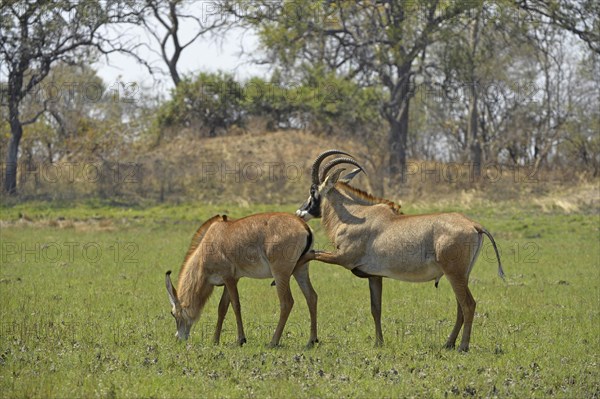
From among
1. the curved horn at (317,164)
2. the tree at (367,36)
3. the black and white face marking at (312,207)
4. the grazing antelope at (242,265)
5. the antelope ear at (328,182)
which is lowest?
the grazing antelope at (242,265)

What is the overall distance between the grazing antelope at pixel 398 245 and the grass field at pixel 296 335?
740 mm

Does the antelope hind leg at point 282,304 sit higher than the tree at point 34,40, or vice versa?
the tree at point 34,40

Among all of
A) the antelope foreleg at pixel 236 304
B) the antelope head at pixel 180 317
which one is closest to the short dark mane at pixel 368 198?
the antelope foreleg at pixel 236 304

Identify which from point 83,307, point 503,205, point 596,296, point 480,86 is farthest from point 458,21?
point 83,307

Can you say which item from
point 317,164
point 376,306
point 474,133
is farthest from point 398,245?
point 474,133

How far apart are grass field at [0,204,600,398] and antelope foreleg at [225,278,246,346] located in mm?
356

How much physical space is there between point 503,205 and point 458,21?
8.57 metres

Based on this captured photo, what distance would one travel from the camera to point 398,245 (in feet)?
37.5

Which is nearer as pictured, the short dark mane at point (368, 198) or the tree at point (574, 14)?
Result: the short dark mane at point (368, 198)

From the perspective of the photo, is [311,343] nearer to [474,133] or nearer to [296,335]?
[296,335]

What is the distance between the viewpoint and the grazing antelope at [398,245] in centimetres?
1098

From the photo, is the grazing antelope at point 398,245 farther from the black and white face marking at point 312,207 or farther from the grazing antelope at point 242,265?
the grazing antelope at point 242,265

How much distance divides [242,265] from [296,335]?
1320 mm

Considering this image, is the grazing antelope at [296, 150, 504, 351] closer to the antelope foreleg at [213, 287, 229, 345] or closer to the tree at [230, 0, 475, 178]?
the antelope foreleg at [213, 287, 229, 345]
